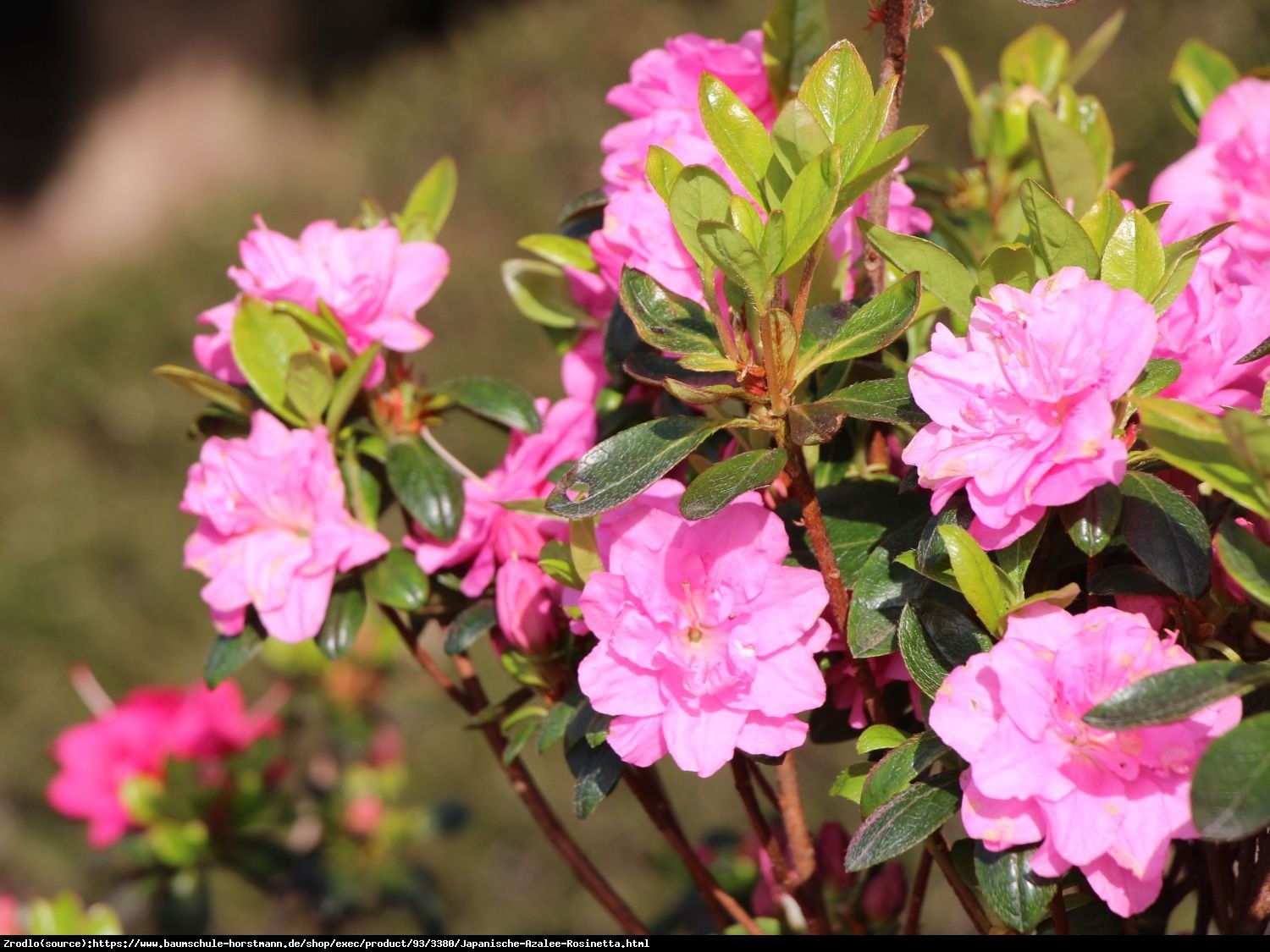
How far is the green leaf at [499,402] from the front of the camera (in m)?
0.89

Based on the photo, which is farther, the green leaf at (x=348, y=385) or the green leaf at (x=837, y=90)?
the green leaf at (x=348, y=385)

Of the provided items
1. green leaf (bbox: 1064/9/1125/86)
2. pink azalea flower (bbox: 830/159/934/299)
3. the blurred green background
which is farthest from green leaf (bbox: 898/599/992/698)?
the blurred green background

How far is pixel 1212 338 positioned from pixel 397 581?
0.52 meters

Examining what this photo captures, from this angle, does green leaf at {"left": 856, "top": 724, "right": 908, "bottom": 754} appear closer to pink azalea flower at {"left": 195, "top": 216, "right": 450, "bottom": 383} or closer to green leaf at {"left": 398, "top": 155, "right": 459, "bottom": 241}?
pink azalea flower at {"left": 195, "top": 216, "right": 450, "bottom": 383}

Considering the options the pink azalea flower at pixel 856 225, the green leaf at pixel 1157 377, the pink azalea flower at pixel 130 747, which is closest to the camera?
the green leaf at pixel 1157 377

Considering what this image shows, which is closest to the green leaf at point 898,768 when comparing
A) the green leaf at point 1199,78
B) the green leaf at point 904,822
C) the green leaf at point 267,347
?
the green leaf at point 904,822

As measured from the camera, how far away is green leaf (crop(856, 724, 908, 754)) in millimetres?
648

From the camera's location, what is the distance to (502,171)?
4.28m

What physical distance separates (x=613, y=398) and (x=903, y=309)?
27cm

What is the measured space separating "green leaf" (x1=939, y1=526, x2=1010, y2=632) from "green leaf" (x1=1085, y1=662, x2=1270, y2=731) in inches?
3.3

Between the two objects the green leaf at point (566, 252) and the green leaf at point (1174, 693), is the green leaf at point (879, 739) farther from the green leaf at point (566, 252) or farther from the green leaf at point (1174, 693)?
the green leaf at point (566, 252)

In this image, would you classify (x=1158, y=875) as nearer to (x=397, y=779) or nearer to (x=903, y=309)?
(x=903, y=309)

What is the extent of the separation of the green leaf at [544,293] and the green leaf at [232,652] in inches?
11.8

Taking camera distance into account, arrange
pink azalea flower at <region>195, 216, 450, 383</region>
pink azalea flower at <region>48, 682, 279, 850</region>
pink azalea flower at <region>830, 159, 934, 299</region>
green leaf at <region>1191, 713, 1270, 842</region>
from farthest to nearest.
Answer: pink azalea flower at <region>48, 682, 279, 850</region>
pink azalea flower at <region>195, 216, 450, 383</region>
pink azalea flower at <region>830, 159, 934, 299</region>
green leaf at <region>1191, 713, 1270, 842</region>
